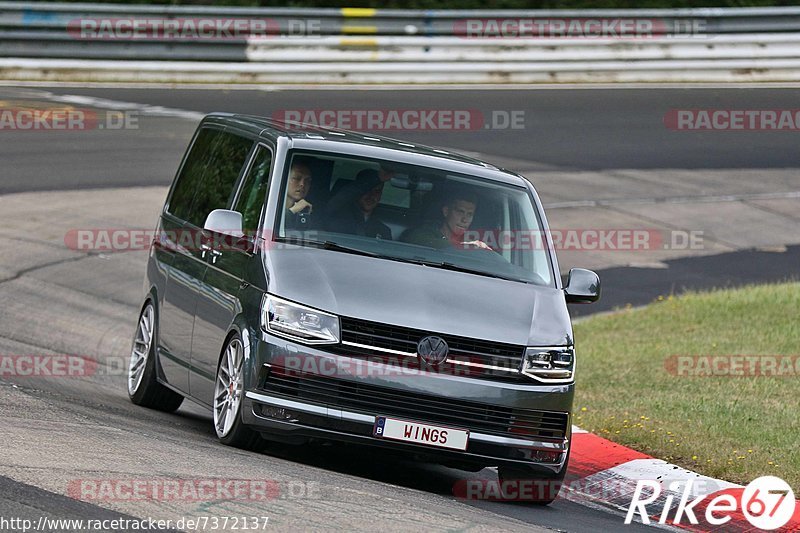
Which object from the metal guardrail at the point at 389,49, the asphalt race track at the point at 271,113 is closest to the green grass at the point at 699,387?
the asphalt race track at the point at 271,113

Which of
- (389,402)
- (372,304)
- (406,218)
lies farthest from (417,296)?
(406,218)

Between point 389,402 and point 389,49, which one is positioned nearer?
point 389,402

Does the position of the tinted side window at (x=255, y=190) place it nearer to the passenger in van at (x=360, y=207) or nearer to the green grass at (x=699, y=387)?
the passenger in van at (x=360, y=207)

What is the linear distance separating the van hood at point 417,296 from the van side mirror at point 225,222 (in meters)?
0.40

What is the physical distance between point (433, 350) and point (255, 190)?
1885 millimetres

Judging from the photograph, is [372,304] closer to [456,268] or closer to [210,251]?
[456,268]

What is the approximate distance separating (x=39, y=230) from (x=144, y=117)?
6.07 m

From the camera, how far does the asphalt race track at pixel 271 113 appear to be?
6.85m

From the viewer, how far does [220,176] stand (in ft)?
31.5

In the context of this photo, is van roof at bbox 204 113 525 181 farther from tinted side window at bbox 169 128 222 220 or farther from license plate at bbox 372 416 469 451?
license plate at bbox 372 416 469 451

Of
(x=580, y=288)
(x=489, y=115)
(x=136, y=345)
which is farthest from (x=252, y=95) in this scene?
(x=580, y=288)

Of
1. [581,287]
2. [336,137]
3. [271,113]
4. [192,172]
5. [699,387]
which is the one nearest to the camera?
[581,287]

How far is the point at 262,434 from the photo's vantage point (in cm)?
783

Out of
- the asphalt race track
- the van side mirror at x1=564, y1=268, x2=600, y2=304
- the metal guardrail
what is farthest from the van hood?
the metal guardrail
